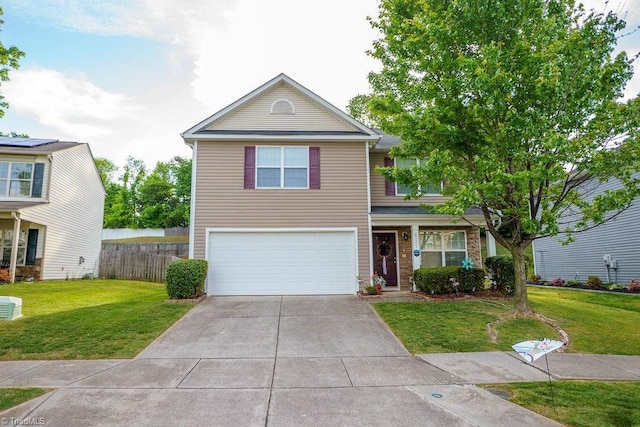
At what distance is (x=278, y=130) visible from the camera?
12484 mm

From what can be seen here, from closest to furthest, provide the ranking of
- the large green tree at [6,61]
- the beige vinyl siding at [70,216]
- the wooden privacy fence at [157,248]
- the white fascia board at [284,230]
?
the large green tree at [6,61] → the white fascia board at [284,230] → the beige vinyl siding at [70,216] → the wooden privacy fence at [157,248]

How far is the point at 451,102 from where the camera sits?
8531 mm

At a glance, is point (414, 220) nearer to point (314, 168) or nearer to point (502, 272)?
point (502, 272)

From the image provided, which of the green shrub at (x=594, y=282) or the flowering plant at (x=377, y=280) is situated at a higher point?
the flowering plant at (x=377, y=280)

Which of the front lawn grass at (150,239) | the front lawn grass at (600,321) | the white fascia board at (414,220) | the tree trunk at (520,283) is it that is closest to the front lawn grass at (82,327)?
the white fascia board at (414,220)

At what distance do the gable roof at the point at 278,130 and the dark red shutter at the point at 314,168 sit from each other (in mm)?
526

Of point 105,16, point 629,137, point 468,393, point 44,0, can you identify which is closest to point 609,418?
point 468,393

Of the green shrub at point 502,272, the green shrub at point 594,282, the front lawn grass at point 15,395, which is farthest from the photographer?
the green shrub at point 594,282

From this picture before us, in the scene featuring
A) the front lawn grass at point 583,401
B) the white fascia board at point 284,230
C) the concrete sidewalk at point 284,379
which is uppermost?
the white fascia board at point 284,230

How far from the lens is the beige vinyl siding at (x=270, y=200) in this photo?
1179cm

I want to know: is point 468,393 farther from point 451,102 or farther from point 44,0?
point 44,0

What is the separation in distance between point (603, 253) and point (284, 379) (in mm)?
16968

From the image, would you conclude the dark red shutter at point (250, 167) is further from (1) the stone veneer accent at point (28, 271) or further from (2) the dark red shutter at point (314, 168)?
(1) the stone veneer accent at point (28, 271)

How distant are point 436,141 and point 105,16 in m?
10.4
